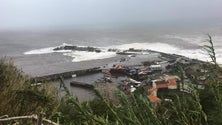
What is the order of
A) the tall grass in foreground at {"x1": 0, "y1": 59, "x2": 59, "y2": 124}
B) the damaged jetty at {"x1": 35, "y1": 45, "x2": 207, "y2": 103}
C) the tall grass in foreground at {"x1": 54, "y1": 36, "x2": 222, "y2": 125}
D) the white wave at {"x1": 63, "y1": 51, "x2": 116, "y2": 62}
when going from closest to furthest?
the tall grass in foreground at {"x1": 54, "y1": 36, "x2": 222, "y2": 125} < the tall grass in foreground at {"x1": 0, "y1": 59, "x2": 59, "y2": 124} < the damaged jetty at {"x1": 35, "y1": 45, "x2": 207, "y2": 103} < the white wave at {"x1": 63, "y1": 51, "x2": 116, "y2": 62}

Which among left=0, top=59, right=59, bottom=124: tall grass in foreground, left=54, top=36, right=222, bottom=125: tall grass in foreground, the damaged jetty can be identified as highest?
left=54, top=36, right=222, bottom=125: tall grass in foreground

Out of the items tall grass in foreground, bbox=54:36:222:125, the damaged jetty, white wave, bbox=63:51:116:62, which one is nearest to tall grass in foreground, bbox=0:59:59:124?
tall grass in foreground, bbox=54:36:222:125

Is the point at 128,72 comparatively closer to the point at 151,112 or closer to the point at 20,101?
the point at 20,101

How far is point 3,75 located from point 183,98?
431 cm

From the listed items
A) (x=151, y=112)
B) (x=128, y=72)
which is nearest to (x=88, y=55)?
(x=128, y=72)

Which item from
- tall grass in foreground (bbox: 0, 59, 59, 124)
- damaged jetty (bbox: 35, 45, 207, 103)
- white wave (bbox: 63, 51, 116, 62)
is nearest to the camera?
tall grass in foreground (bbox: 0, 59, 59, 124)

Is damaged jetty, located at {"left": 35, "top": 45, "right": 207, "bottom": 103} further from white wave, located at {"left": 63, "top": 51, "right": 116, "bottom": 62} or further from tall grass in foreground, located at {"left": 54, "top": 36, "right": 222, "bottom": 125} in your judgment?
tall grass in foreground, located at {"left": 54, "top": 36, "right": 222, "bottom": 125}

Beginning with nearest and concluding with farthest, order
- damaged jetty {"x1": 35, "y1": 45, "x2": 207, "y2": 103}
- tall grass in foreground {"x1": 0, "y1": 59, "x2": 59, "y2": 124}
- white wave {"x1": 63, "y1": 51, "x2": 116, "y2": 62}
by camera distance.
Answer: tall grass in foreground {"x1": 0, "y1": 59, "x2": 59, "y2": 124}
damaged jetty {"x1": 35, "y1": 45, "x2": 207, "y2": 103}
white wave {"x1": 63, "y1": 51, "x2": 116, "y2": 62}

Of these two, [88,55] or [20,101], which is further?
[88,55]

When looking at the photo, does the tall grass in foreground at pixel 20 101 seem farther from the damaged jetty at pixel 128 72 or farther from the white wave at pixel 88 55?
the white wave at pixel 88 55

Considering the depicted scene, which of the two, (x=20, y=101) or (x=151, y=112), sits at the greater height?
(x=151, y=112)

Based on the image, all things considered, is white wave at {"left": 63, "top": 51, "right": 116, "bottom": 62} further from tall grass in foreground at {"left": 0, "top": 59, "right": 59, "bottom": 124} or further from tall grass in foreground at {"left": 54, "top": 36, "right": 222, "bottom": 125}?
tall grass in foreground at {"left": 54, "top": 36, "right": 222, "bottom": 125}

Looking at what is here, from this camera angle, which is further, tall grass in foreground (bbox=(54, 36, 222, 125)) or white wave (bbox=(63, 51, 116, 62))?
white wave (bbox=(63, 51, 116, 62))

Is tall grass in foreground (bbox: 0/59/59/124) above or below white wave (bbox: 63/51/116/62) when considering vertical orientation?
above
